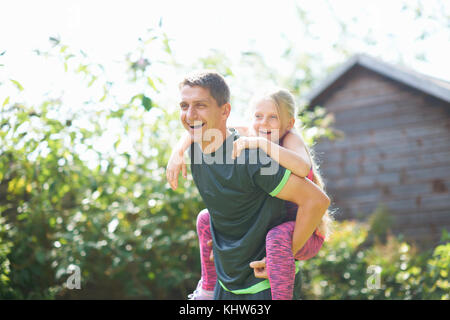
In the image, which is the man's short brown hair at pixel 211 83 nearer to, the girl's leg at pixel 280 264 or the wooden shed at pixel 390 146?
the girl's leg at pixel 280 264

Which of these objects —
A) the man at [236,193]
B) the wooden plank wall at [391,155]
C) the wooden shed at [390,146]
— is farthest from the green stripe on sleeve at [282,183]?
the wooden plank wall at [391,155]

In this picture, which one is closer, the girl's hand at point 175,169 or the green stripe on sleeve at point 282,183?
the green stripe on sleeve at point 282,183

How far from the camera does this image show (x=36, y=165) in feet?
12.9

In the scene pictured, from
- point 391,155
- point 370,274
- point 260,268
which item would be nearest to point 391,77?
point 391,155

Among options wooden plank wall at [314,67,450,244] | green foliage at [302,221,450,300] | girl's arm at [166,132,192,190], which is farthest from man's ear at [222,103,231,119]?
wooden plank wall at [314,67,450,244]

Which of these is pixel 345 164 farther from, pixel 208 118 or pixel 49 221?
pixel 208 118

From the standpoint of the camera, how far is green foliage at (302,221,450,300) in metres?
4.25

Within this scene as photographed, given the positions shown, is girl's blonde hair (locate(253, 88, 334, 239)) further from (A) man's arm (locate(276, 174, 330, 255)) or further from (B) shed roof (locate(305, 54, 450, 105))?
(B) shed roof (locate(305, 54, 450, 105))

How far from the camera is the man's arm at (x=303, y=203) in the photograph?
2.09m

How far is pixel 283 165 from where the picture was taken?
2.08 metres

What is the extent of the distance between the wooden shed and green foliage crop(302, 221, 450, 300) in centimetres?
404

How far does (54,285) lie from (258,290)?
293 centimetres

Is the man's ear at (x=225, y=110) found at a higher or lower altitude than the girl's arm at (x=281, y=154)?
higher

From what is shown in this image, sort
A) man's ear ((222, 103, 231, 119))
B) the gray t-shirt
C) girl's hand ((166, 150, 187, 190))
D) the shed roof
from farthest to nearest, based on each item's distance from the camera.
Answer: the shed roof, girl's hand ((166, 150, 187, 190)), man's ear ((222, 103, 231, 119)), the gray t-shirt
